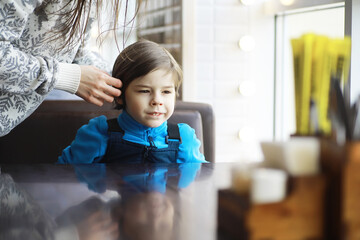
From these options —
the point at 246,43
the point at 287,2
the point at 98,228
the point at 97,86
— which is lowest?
the point at 98,228

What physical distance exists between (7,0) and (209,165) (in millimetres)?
678

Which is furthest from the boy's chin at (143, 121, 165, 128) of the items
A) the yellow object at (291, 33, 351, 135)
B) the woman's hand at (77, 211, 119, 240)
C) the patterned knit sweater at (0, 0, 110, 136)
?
the yellow object at (291, 33, 351, 135)

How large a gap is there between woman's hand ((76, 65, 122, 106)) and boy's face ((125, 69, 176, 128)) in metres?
0.07

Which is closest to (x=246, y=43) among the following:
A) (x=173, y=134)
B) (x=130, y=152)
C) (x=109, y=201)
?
(x=173, y=134)

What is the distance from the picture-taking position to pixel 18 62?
4.24 ft

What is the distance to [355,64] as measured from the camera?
221 centimetres

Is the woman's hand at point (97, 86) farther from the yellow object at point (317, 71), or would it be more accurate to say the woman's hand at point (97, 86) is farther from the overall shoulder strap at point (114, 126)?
the yellow object at point (317, 71)

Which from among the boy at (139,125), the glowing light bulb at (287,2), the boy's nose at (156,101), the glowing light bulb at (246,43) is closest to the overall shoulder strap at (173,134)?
the boy at (139,125)

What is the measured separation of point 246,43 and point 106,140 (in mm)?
2078

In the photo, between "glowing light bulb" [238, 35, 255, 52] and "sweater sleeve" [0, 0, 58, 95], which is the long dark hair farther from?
"glowing light bulb" [238, 35, 255, 52]

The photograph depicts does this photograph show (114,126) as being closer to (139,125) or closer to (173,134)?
(139,125)

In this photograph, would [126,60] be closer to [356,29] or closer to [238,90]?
[356,29]

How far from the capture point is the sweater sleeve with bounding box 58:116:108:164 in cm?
145

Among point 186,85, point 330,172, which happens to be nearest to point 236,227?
point 330,172
